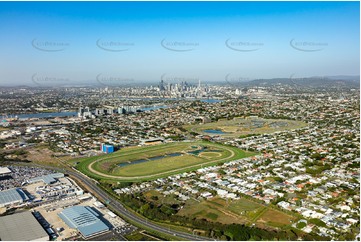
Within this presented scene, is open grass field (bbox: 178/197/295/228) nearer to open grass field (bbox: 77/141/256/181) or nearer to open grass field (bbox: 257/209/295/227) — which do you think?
open grass field (bbox: 257/209/295/227)

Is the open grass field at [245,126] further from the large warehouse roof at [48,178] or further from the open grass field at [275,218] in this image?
the open grass field at [275,218]

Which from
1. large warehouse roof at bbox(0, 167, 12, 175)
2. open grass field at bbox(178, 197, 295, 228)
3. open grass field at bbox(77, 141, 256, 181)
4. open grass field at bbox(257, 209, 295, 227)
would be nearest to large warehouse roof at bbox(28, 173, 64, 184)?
open grass field at bbox(77, 141, 256, 181)

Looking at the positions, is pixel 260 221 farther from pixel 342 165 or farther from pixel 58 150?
pixel 58 150

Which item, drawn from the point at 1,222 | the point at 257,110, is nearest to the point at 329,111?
the point at 257,110

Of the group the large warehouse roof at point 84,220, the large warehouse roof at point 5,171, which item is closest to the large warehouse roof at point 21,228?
the large warehouse roof at point 84,220

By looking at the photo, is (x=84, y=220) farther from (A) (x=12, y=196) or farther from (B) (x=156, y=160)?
(B) (x=156, y=160)

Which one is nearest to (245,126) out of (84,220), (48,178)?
(48,178)
